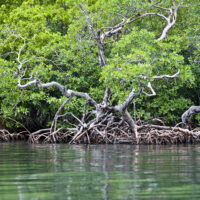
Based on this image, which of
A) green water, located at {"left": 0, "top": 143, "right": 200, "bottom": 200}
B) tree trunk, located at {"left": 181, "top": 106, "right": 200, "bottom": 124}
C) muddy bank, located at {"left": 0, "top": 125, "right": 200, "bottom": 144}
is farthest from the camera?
tree trunk, located at {"left": 181, "top": 106, "right": 200, "bottom": 124}

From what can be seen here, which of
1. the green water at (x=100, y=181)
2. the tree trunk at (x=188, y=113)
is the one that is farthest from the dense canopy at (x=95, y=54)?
the green water at (x=100, y=181)

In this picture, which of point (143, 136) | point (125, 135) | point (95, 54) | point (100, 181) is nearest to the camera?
point (100, 181)

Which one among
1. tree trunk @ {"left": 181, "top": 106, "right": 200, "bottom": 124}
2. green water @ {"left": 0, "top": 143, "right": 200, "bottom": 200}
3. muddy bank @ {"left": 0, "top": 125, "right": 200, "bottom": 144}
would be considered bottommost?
green water @ {"left": 0, "top": 143, "right": 200, "bottom": 200}

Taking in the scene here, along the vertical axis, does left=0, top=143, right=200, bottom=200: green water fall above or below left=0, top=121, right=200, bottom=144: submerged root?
→ below

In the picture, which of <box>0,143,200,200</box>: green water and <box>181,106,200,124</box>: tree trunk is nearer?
<box>0,143,200,200</box>: green water

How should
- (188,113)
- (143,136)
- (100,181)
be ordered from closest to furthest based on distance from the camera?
(100,181) < (143,136) < (188,113)

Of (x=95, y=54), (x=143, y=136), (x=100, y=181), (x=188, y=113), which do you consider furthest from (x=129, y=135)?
(x=100, y=181)

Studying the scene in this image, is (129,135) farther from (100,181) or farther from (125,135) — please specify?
(100,181)

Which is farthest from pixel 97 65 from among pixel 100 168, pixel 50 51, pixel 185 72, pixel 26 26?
pixel 100 168

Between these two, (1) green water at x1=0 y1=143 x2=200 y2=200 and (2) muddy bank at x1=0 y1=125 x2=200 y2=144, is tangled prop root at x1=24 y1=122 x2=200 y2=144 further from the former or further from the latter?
(1) green water at x1=0 y1=143 x2=200 y2=200

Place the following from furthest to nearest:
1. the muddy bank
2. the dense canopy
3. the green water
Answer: the dense canopy
the muddy bank
the green water

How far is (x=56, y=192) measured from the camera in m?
4.35

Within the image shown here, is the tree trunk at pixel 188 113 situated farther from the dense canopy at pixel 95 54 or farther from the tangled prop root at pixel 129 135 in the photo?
the tangled prop root at pixel 129 135

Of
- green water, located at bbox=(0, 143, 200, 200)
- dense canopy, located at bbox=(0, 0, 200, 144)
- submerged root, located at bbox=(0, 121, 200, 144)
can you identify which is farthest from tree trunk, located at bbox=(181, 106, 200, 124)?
green water, located at bbox=(0, 143, 200, 200)
